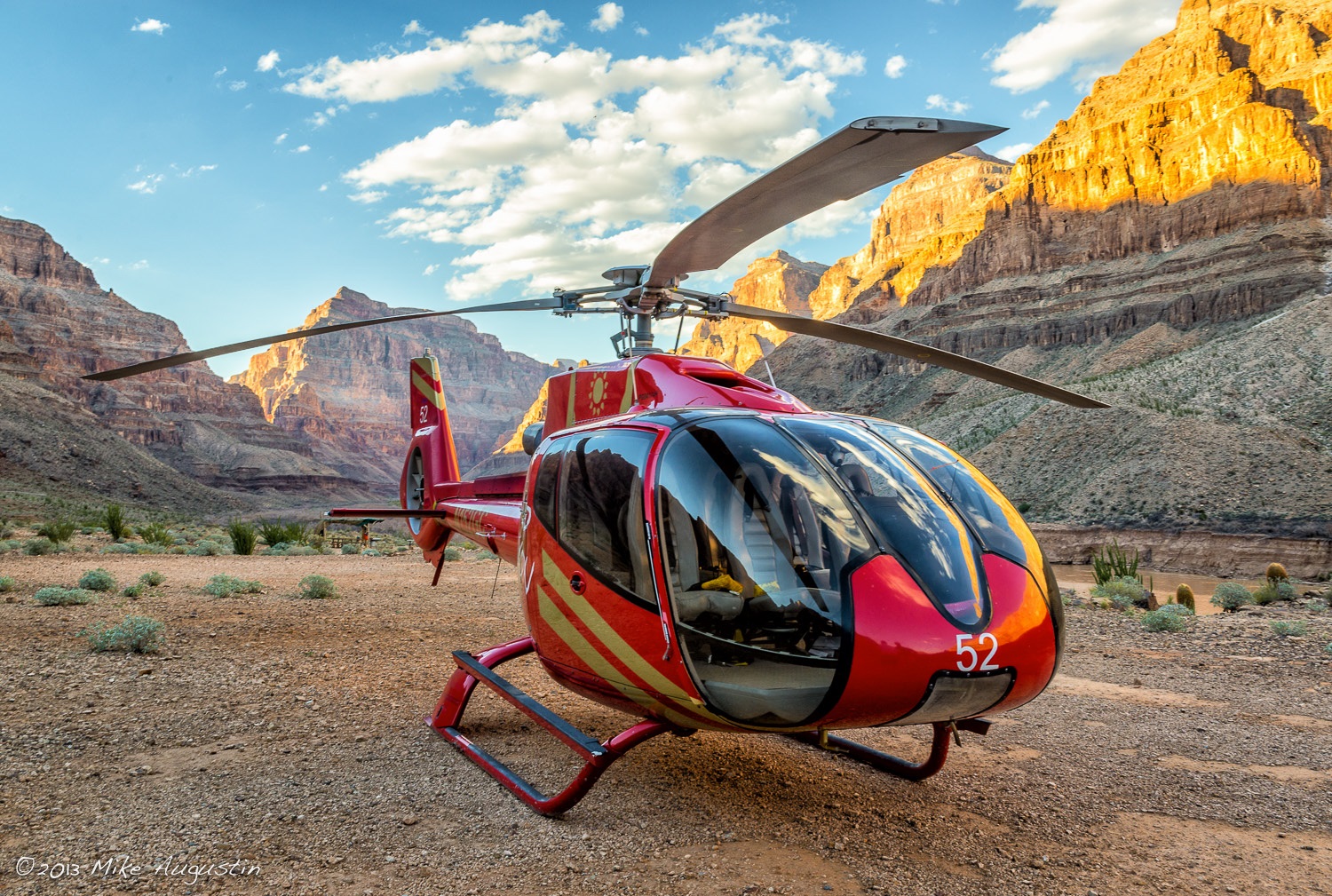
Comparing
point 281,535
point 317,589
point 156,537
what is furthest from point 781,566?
point 156,537

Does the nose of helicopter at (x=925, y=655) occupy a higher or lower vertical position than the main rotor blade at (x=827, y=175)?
lower

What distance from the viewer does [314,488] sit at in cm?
11575

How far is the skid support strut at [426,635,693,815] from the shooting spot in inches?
160

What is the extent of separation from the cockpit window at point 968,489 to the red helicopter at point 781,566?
1cm

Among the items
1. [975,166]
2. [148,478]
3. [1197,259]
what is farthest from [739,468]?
[975,166]

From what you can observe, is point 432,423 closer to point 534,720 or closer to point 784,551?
point 534,720

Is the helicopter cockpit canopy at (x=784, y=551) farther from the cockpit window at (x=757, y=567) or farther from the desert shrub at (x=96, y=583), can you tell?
the desert shrub at (x=96, y=583)

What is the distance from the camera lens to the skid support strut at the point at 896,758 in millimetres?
4516

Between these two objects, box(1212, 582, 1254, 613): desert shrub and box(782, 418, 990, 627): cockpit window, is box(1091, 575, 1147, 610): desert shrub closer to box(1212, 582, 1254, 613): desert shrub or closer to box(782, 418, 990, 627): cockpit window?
box(1212, 582, 1254, 613): desert shrub

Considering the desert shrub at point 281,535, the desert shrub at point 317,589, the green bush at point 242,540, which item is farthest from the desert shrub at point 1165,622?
the desert shrub at point 281,535

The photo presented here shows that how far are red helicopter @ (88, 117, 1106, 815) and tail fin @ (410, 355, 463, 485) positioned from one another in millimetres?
4987

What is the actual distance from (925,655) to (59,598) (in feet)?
37.5

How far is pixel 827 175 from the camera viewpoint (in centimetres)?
346

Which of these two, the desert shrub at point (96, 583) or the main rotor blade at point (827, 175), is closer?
the main rotor blade at point (827, 175)
